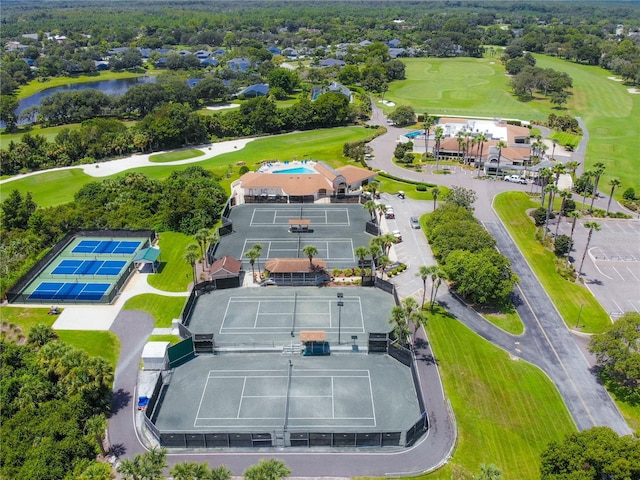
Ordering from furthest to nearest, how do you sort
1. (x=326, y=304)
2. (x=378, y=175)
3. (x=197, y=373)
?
1. (x=378, y=175)
2. (x=326, y=304)
3. (x=197, y=373)

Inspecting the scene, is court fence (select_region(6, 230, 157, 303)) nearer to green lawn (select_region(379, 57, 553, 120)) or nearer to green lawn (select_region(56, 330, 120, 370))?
green lawn (select_region(56, 330, 120, 370))

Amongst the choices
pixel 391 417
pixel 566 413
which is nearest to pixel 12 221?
pixel 391 417

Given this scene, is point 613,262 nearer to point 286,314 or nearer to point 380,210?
point 380,210

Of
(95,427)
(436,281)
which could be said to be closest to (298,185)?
(436,281)

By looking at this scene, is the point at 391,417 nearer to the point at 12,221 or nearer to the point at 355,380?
the point at 355,380

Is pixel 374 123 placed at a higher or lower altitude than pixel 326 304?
lower
